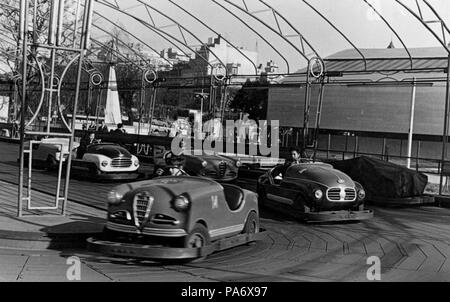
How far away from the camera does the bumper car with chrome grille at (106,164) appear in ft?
58.6

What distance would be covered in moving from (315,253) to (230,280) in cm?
241

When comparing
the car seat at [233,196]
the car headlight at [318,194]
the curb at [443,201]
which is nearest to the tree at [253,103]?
the curb at [443,201]

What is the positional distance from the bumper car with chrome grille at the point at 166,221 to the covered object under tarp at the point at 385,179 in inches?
357

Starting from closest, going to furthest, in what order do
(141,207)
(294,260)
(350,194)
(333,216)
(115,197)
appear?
1. (141,207)
2. (115,197)
3. (294,260)
4. (333,216)
5. (350,194)

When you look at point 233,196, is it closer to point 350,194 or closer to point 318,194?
point 318,194

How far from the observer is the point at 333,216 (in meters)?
11.5

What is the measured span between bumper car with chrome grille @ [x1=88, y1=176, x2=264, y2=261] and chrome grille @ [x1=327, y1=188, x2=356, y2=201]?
13.8 ft

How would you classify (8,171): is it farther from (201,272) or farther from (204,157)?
(201,272)

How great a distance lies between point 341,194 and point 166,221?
5642 mm

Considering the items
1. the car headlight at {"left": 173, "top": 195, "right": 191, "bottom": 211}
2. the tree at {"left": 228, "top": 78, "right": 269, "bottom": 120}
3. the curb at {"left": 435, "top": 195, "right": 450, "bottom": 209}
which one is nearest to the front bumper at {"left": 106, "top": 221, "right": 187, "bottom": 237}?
the car headlight at {"left": 173, "top": 195, "right": 191, "bottom": 211}

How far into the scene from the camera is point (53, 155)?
20203 millimetres

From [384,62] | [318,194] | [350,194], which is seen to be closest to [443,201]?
[350,194]

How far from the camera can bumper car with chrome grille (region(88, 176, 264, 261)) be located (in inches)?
285

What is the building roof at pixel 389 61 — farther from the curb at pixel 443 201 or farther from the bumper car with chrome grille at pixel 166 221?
the bumper car with chrome grille at pixel 166 221
